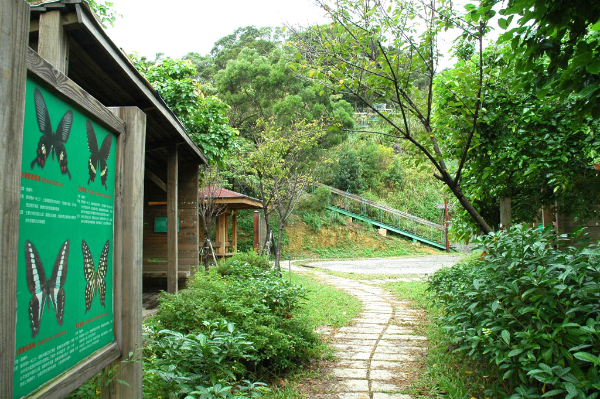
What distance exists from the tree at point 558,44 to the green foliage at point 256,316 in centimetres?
276

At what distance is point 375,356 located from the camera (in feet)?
14.5

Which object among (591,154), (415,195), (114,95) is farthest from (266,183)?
(415,195)

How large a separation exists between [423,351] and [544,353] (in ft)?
7.63

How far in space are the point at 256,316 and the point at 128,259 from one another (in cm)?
195

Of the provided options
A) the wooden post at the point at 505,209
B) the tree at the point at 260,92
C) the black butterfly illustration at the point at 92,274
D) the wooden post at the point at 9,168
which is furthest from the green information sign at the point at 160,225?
the tree at the point at 260,92

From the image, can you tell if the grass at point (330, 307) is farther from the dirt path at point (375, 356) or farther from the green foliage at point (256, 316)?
the green foliage at point (256, 316)

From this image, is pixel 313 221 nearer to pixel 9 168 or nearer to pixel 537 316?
pixel 537 316

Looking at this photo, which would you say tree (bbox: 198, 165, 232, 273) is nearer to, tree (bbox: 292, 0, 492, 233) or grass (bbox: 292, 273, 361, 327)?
grass (bbox: 292, 273, 361, 327)

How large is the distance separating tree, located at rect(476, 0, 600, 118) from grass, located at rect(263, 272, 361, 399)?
287 centimetres

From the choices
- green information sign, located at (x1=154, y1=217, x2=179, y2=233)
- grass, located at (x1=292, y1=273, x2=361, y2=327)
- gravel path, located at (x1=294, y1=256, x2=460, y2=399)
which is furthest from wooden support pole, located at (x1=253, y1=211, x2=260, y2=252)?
gravel path, located at (x1=294, y1=256, x2=460, y2=399)

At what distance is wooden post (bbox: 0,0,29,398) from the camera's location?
1.20m

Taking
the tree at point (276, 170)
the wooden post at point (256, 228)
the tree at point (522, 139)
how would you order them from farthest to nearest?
the wooden post at point (256, 228), the tree at point (276, 170), the tree at point (522, 139)

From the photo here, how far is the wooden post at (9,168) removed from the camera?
1.20 m

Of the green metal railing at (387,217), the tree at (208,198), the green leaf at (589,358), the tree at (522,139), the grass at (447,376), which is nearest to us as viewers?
the green leaf at (589,358)
